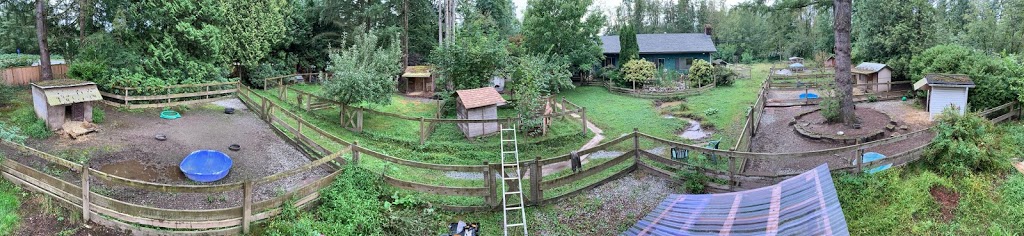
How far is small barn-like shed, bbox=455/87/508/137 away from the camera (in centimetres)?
1906

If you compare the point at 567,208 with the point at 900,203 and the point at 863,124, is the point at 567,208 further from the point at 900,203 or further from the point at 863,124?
the point at 863,124

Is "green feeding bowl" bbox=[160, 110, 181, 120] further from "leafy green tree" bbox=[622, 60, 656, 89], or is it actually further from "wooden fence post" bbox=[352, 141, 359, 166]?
"leafy green tree" bbox=[622, 60, 656, 89]

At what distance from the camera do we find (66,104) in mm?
15148

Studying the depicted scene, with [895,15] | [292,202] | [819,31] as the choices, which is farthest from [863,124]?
[819,31]

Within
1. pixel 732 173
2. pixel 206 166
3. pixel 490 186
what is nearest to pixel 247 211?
pixel 490 186

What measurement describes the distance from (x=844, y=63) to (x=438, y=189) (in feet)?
48.2

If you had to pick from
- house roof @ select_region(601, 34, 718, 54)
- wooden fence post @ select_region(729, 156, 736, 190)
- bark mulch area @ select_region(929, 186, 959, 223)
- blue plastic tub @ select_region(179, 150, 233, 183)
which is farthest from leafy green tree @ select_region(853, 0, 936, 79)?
blue plastic tub @ select_region(179, 150, 233, 183)

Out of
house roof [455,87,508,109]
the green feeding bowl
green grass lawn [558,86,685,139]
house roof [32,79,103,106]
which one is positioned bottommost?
green grass lawn [558,86,685,139]

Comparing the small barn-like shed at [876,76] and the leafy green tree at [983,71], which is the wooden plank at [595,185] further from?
the small barn-like shed at [876,76]

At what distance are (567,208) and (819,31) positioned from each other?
55761mm

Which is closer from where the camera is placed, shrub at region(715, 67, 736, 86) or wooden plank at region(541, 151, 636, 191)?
wooden plank at region(541, 151, 636, 191)

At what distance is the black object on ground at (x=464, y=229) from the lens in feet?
29.9

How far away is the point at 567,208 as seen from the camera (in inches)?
422

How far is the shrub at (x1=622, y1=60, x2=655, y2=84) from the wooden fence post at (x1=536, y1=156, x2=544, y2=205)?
24553mm
